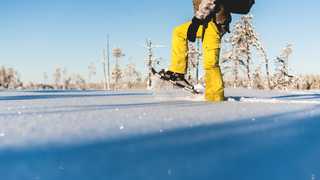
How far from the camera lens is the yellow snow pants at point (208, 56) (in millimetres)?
5988

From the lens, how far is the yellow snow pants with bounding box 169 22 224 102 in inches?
236

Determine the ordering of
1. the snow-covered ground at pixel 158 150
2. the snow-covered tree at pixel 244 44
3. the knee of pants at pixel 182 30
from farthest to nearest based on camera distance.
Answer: the snow-covered tree at pixel 244 44 < the knee of pants at pixel 182 30 < the snow-covered ground at pixel 158 150

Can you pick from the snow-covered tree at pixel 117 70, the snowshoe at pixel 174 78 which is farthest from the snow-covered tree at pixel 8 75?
the snowshoe at pixel 174 78

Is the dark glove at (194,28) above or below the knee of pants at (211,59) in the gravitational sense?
above

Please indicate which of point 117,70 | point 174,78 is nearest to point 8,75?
point 117,70

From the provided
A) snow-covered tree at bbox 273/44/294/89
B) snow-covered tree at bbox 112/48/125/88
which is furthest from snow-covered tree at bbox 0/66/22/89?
snow-covered tree at bbox 273/44/294/89

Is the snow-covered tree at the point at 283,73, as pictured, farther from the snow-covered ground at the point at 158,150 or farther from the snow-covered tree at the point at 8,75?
the snow-covered tree at the point at 8,75

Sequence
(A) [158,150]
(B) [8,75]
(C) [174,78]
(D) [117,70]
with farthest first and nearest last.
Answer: (B) [8,75]
(D) [117,70]
(C) [174,78]
(A) [158,150]

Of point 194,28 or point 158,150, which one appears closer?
point 158,150

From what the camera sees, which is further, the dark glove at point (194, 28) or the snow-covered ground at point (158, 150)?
the dark glove at point (194, 28)

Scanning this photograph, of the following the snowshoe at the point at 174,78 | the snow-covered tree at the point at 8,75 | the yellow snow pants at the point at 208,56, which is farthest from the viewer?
the snow-covered tree at the point at 8,75

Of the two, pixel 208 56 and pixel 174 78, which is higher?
pixel 208 56

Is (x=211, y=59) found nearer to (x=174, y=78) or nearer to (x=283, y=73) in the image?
(x=174, y=78)

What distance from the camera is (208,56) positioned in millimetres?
6082
